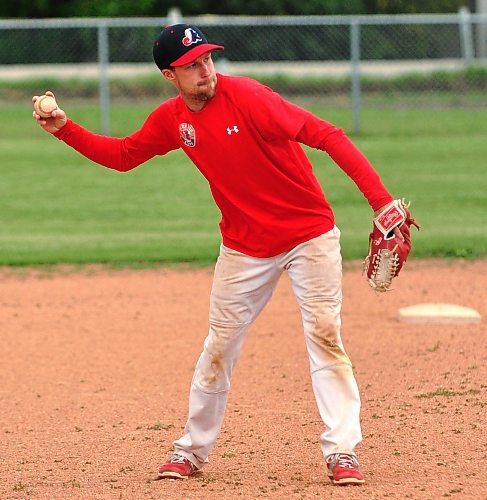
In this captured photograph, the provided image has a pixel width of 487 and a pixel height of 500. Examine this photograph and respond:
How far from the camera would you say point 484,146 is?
20.6 meters

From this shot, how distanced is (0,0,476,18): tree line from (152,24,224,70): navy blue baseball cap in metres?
29.1

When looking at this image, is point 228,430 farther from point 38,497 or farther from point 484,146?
point 484,146

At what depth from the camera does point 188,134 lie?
5.66 m

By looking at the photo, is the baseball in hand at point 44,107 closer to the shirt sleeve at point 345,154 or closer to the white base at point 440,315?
the shirt sleeve at point 345,154

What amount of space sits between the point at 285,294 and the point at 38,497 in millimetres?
5621

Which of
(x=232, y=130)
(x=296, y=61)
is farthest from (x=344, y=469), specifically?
(x=296, y=61)

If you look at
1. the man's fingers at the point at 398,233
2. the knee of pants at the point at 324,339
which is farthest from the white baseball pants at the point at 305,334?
the man's fingers at the point at 398,233

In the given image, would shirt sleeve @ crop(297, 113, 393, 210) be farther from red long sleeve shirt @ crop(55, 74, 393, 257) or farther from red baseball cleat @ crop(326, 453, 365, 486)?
red baseball cleat @ crop(326, 453, 365, 486)

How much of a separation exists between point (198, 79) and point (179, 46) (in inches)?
7.1

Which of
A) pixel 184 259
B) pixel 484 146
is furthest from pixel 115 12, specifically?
pixel 184 259

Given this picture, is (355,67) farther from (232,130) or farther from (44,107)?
(232,130)

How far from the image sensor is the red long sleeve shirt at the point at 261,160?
541cm

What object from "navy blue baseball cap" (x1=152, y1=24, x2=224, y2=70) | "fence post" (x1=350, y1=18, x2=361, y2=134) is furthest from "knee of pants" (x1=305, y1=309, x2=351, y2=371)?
"fence post" (x1=350, y1=18, x2=361, y2=134)

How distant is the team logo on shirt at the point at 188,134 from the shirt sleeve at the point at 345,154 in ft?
1.75
